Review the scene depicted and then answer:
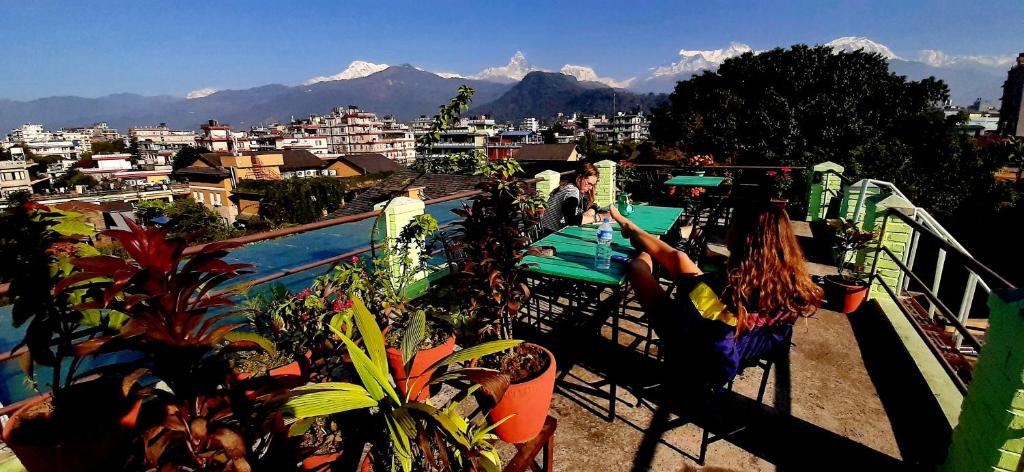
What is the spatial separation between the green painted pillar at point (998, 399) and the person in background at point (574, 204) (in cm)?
267

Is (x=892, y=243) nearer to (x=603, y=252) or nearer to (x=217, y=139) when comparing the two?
(x=603, y=252)

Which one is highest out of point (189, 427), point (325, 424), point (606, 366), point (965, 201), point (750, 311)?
point (750, 311)

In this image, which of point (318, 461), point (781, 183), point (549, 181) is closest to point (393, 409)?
point (318, 461)

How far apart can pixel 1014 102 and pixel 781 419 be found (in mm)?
92844

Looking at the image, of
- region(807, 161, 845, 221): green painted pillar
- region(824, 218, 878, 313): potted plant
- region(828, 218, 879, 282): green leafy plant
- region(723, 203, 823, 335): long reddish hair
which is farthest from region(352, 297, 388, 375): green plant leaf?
region(807, 161, 845, 221): green painted pillar

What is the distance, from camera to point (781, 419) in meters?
2.58

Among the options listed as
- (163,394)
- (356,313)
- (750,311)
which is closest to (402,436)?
(356,313)

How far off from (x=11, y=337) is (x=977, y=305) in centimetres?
2713

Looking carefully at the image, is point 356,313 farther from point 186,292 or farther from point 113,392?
point 113,392

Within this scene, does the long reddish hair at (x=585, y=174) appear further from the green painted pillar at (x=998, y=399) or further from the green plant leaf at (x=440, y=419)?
the green plant leaf at (x=440, y=419)

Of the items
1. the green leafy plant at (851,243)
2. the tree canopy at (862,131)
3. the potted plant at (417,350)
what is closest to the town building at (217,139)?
the tree canopy at (862,131)

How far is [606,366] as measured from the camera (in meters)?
3.15

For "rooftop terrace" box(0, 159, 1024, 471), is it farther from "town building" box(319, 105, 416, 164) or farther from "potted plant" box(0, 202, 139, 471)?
"town building" box(319, 105, 416, 164)

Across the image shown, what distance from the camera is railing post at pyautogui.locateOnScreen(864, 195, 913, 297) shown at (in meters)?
4.01
